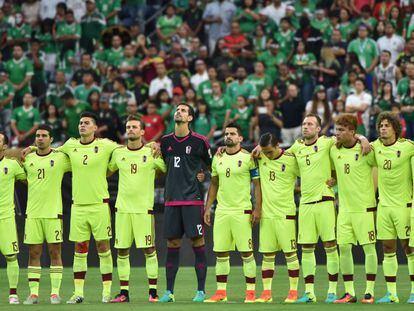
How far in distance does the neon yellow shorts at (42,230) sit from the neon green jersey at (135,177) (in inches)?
35.5

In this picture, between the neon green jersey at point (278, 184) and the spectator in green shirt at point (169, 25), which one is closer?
the neon green jersey at point (278, 184)

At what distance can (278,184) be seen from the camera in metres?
17.8

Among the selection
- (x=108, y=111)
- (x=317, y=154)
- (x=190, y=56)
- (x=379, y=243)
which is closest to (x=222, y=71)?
(x=190, y=56)

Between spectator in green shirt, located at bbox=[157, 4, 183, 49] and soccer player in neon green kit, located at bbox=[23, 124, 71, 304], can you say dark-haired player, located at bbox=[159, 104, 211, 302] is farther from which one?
spectator in green shirt, located at bbox=[157, 4, 183, 49]

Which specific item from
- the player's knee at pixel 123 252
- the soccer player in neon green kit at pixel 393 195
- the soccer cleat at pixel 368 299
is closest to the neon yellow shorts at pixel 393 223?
the soccer player in neon green kit at pixel 393 195

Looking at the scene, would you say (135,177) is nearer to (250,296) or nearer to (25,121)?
(250,296)

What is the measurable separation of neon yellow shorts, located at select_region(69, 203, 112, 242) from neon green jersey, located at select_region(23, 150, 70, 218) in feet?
0.98

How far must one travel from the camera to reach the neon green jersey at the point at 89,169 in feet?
58.4

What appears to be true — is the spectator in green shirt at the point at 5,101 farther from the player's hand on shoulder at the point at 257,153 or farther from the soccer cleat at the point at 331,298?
the soccer cleat at the point at 331,298

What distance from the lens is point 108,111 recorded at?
1099 inches

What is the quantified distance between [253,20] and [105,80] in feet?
13.2

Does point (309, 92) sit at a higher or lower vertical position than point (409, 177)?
higher

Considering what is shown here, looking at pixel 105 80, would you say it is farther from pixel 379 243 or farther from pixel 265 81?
pixel 379 243

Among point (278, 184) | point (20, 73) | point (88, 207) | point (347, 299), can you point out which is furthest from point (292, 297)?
point (20, 73)
